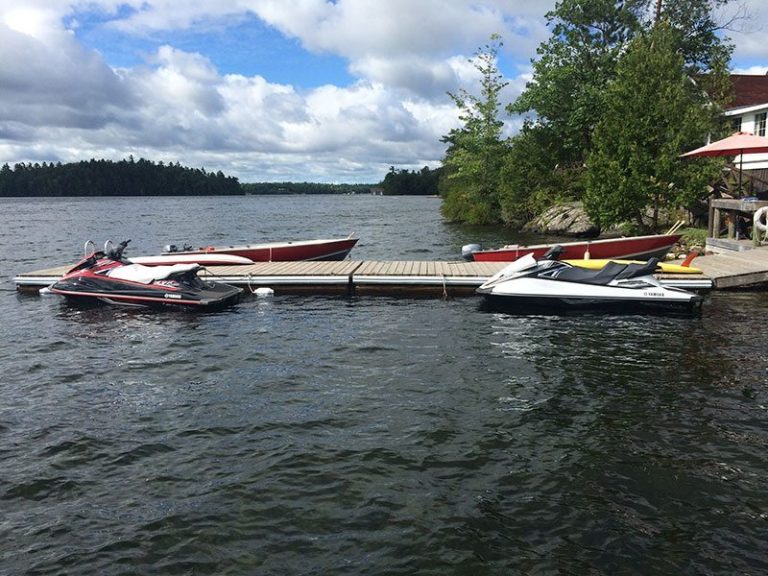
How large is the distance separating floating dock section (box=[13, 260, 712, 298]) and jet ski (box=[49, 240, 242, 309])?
1.65 meters

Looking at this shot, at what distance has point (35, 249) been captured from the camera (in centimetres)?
3397

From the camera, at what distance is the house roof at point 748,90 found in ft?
114

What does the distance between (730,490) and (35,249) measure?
123ft

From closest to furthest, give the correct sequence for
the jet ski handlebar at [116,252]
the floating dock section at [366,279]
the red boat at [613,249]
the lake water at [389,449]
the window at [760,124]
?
the lake water at [389,449] → the jet ski handlebar at [116,252] → the floating dock section at [366,279] → the red boat at [613,249] → the window at [760,124]

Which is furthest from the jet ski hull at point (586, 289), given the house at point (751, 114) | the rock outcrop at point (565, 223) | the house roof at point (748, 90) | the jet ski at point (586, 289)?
the house roof at point (748, 90)

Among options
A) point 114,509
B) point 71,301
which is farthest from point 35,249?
point 114,509

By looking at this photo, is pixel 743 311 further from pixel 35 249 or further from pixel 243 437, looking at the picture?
pixel 35 249

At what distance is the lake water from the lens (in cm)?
497

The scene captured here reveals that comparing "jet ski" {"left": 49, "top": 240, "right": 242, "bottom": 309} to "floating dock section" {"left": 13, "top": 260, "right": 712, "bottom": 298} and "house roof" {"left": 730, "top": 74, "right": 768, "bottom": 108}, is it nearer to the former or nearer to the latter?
"floating dock section" {"left": 13, "top": 260, "right": 712, "bottom": 298}

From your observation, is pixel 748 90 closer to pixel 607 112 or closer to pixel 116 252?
pixel 607 112

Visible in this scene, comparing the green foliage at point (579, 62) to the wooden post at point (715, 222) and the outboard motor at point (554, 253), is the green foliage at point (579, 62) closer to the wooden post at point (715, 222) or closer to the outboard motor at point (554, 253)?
the wooden post at point (715, 222)

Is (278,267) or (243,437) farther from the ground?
(278,267)

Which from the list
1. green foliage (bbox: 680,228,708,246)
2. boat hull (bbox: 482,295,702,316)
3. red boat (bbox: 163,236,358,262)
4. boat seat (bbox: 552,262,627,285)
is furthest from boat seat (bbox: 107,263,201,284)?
green foliage (bbox: 680,228,708,246)

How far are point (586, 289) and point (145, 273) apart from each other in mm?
11165
